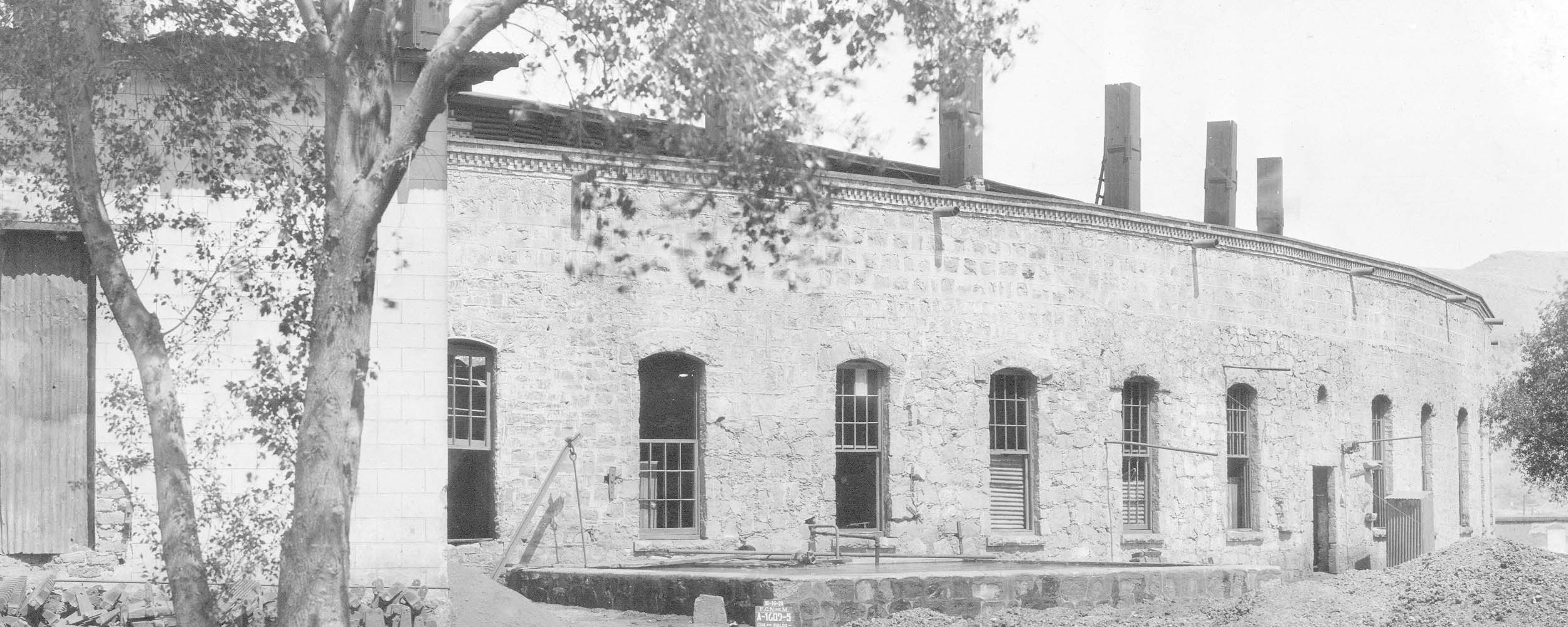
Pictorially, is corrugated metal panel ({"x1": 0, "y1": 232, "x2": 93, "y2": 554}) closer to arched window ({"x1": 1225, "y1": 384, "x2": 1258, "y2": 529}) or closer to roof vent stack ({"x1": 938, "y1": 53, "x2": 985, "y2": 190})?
roof vent stack ({"x1": 938, "y1": 53, "x2": 985, "y2": 190})

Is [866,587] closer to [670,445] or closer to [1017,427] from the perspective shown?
[670,445]

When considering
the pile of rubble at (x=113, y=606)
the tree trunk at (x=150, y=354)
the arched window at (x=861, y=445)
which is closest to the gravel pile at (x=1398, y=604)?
the pile of rubble at (x=113, y=606)

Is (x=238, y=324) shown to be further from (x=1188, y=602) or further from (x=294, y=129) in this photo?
(x=1188, y=602)

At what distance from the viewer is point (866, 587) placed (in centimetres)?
1496

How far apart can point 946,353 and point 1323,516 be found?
30.3 feet

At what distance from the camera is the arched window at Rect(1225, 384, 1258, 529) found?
25.6 m

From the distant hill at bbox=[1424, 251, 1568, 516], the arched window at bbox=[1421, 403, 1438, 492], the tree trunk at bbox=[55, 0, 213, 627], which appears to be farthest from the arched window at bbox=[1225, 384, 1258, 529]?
the distant hill at bbox=[1424, 251, 1568, 516]

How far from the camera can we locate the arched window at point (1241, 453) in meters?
25.6

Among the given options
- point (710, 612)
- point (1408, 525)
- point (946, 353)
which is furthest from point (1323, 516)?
point (710, 612)

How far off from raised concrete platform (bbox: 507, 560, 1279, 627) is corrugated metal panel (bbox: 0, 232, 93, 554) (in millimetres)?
5070

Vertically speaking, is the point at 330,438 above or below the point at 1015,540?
above

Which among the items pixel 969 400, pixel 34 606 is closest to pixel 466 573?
pixel 34 606

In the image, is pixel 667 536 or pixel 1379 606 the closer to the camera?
pixel 1379 606

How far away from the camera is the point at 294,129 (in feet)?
42.2
